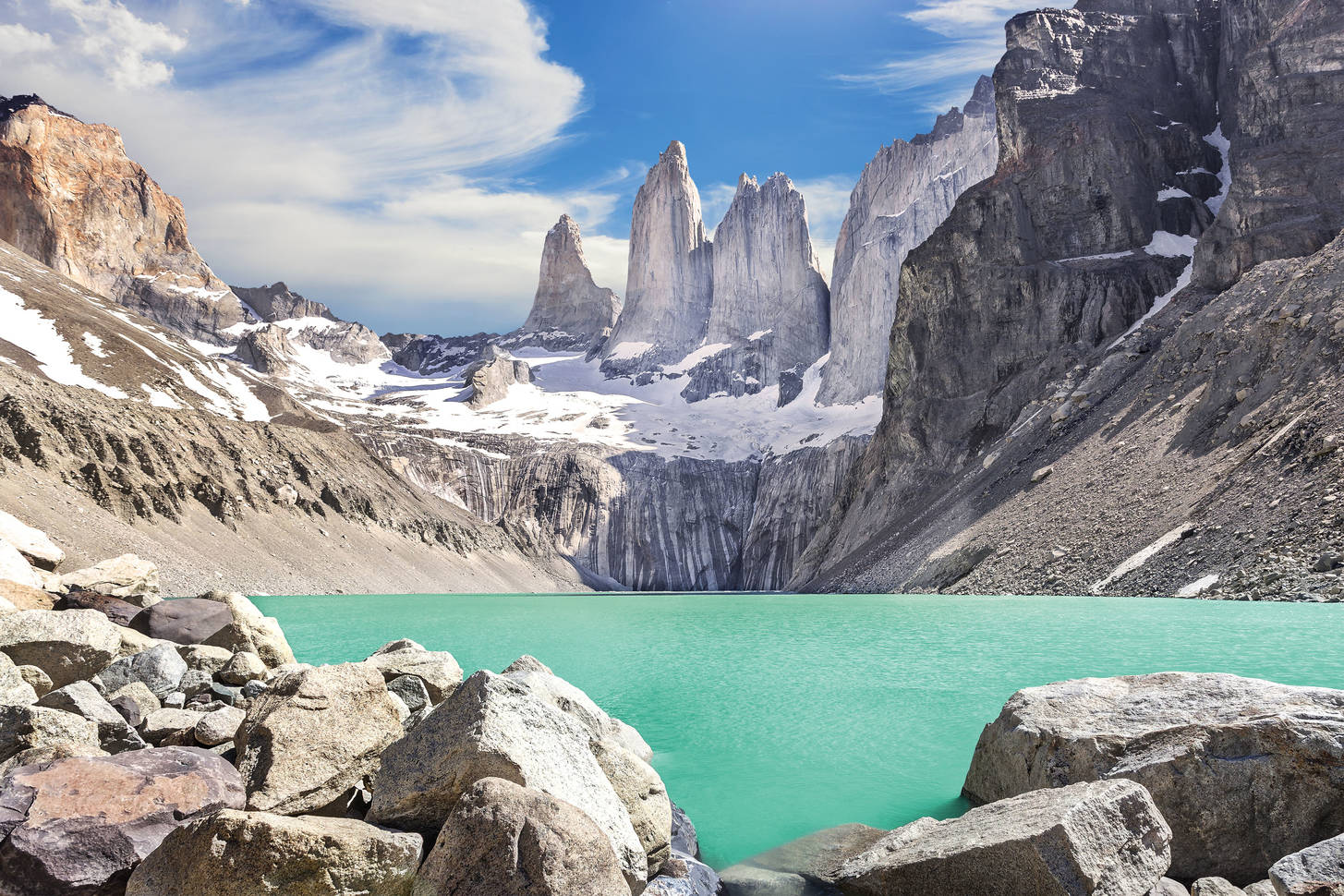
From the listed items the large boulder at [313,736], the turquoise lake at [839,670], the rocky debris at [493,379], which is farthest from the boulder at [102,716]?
the rocky debris at [493,379]

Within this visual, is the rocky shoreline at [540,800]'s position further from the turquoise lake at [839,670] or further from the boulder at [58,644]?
the turquoise lake at [839,670]

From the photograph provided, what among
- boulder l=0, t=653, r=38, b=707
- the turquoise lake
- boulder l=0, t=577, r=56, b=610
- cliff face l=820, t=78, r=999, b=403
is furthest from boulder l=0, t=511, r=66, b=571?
cliff face l=820, t=78, r=999, b=403

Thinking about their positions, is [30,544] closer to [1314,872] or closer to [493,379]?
[1314,872]

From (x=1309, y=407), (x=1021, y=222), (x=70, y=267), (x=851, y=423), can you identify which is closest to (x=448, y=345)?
(x=70, y=267)

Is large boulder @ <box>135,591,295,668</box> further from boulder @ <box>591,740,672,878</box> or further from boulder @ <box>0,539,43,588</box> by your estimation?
boulder @ <box>591,740,672,878</box>

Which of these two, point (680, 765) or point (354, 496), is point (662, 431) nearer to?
point (354, 496)

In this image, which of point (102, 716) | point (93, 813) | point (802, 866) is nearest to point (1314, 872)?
point (802, 866)
